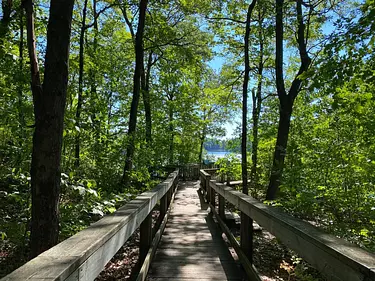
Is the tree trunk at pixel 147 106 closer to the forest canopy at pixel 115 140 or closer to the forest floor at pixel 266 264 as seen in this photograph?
the forest canopy at pixel 115 140

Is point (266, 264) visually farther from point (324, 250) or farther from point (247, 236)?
point (324, 250)

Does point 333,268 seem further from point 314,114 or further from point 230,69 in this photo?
point 230,69

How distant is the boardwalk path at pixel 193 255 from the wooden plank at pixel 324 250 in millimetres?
1301

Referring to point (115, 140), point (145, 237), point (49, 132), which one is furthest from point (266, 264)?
point (115, 140)

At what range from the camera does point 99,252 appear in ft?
6.27

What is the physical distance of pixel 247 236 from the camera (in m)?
3.70

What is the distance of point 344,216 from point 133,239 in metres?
4.21

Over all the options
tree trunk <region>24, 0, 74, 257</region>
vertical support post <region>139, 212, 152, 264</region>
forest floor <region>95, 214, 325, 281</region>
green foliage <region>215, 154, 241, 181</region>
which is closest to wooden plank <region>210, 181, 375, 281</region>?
vertical support post <region>139, 212, 152, 264</region>

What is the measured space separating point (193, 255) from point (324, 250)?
2.96m

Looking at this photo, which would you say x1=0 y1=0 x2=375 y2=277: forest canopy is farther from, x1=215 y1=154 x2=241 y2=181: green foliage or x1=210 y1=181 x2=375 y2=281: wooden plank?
x1=210 y1=181 x2=375 y2=281: wooden plank

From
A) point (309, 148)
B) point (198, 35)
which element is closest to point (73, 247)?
point (309, 148)

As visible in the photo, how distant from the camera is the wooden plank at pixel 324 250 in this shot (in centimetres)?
151

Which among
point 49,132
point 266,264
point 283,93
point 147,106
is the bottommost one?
point 266,264

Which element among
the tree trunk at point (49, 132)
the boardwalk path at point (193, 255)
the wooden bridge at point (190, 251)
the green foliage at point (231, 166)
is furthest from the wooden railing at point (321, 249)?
the green foliage at point (231, 166)
